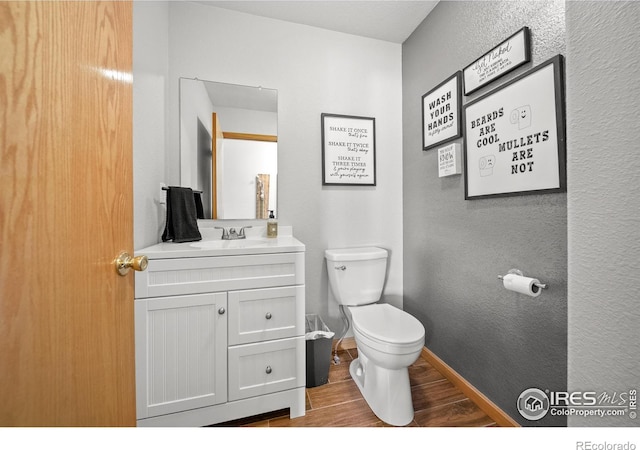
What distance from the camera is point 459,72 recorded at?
58.0 inches

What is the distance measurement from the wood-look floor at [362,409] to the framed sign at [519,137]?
3.78 feet

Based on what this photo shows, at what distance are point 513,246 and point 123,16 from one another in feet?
5.55

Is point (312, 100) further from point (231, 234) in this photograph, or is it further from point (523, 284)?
point (523, 284)

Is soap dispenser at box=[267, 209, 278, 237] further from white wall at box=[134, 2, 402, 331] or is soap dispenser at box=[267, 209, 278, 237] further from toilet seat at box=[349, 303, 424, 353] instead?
toilet seat at box=[349, 303, 424, 353]

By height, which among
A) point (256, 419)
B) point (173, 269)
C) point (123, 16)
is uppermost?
point (123, 16)

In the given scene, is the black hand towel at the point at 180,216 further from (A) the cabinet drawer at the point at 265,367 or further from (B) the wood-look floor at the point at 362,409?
(B) the wood-look floor at the point at 362,409

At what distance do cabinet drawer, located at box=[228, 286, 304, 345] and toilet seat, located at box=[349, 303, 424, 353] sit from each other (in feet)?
1.16

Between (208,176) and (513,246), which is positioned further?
(208,176)

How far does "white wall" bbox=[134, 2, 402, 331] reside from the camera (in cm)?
166

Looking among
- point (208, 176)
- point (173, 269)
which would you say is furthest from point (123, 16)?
point (208, 176)

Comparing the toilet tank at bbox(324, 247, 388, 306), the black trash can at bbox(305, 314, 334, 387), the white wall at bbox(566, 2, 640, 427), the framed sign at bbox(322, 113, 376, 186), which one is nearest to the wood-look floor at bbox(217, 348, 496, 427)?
the black trash can at bbox(305, 314, 334, 387)

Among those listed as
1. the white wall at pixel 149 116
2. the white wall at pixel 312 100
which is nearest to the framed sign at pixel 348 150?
the white wall at pixel 312 100

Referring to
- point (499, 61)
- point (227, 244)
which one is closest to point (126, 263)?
point (227, 244)
